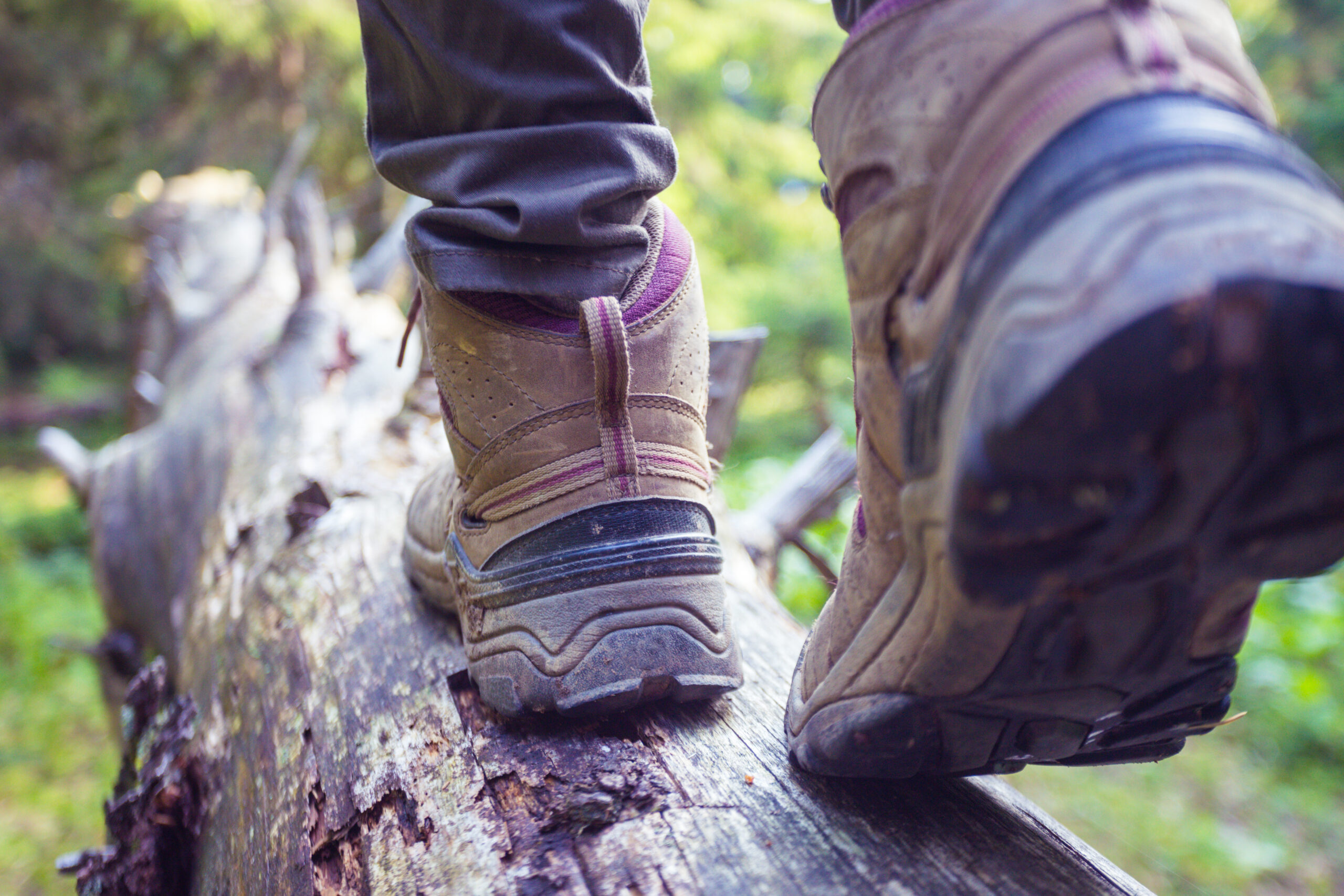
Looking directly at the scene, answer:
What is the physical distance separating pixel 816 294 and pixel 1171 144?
6.77 m

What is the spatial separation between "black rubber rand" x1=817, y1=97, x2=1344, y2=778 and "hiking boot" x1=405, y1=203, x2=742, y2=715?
1.42 feet

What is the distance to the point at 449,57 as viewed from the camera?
1138mm

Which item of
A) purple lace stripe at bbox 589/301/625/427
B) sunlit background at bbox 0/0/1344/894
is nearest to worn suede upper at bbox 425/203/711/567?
purple lace stripe at bbox 589/301/625/427

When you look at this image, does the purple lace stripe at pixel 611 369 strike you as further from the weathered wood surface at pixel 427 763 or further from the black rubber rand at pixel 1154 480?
the black rubber rand at pixel 1154 480

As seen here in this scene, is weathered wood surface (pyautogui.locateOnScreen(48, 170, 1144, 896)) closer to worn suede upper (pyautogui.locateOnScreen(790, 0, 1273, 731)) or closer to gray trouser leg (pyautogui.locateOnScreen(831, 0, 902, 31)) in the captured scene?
worn suede upper (pyautogui.locateOnScreen(790, 0, 1273, 731))

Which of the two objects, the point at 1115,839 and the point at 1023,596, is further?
the point at 1115,839

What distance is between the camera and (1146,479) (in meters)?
0.56

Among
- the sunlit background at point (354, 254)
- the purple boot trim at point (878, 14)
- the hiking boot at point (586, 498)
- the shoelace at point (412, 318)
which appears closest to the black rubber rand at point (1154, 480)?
the purple boot trim at point (878, 14)

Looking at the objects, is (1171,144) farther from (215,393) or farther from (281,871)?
(215,393)

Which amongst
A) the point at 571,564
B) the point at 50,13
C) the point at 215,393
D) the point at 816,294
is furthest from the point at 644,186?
the point at 50,13

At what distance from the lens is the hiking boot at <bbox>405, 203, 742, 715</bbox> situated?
1.05 metres

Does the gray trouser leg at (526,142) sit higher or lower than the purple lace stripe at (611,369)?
higher

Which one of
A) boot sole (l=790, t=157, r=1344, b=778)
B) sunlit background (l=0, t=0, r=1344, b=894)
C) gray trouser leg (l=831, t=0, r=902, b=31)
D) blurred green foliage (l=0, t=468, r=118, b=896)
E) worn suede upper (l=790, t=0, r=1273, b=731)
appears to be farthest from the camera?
blurred green foliage (l=0, t=468, r=118, b=896)

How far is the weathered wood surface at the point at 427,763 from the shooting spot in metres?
0.84
